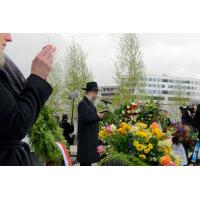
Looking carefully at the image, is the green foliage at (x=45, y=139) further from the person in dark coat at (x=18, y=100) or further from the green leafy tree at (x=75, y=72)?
the green leafy tree at (x=75, y=72)

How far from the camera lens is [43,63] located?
1.37 meters

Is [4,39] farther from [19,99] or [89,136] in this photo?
[89,136]

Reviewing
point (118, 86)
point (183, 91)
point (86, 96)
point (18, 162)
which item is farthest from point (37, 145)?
point (183, 91)

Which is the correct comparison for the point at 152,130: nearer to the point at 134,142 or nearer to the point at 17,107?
the point at 134,142

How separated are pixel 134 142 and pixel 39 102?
1551 mm

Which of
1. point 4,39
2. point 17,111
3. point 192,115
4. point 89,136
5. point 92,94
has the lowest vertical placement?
point 192,115

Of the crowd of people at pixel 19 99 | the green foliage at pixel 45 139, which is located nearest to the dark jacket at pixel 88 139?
the green foliage at pixel 45 139

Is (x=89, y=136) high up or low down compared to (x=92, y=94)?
down

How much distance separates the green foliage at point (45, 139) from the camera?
278 centimetres

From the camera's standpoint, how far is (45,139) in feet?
9.52

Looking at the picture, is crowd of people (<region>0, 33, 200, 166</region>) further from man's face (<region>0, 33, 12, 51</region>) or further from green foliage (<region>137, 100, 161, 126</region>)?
green foliage (<region>137, 100, 161, 126</region>)

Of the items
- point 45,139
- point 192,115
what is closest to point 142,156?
point 45,139

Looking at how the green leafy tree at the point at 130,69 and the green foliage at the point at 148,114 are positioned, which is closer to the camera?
the green foliage at the point at 148,114

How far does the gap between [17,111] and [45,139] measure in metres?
1.60
